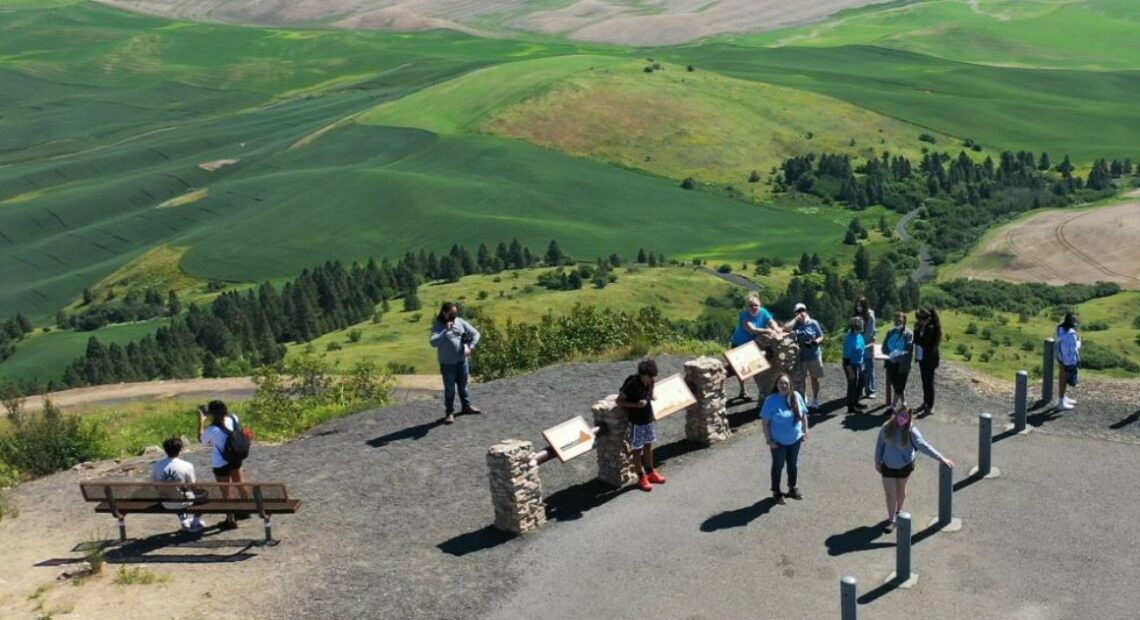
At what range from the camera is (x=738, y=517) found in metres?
17.8

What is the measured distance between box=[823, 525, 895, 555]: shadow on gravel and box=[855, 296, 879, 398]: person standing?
536cm

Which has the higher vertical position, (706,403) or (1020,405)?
(706,403)

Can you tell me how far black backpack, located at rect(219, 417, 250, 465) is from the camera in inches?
719

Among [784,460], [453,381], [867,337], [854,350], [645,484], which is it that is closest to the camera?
[784,460]

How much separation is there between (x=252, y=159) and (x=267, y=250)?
170 feet

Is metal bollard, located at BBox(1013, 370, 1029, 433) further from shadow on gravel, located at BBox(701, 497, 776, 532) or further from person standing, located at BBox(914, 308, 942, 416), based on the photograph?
shadow on gravel, located at BBox(701, 497, 776, 532)

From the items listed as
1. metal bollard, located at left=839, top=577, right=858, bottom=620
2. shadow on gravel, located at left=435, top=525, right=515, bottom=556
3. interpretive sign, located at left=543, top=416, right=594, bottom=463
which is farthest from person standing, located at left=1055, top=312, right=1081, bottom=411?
shadow on gravel, located at left=435, top=525, right=515, bottom=556

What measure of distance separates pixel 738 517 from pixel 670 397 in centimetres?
293

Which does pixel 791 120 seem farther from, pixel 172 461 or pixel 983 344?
pixel 172 461

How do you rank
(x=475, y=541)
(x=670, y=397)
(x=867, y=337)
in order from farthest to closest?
(x=867, y=337) → (x=670, y=397) → (x=475, y=541)

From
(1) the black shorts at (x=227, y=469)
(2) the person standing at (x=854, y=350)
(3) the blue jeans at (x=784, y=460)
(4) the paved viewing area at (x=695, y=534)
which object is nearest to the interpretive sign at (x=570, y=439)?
(4) the paved viewing area at (x=695, y=534)

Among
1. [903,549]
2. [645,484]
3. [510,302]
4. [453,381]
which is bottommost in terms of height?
[510,302]

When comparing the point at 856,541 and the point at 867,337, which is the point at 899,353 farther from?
the point at 856,541

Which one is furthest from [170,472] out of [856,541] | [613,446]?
[856,541]
